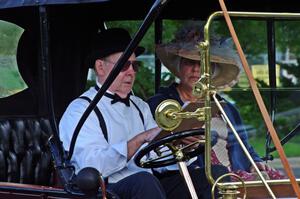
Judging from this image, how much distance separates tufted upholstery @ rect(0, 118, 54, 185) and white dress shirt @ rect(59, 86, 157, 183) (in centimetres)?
78

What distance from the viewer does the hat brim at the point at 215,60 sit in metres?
3.35

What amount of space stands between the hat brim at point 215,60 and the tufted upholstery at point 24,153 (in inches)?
34.1

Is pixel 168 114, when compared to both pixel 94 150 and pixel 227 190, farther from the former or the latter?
pixel 94 150

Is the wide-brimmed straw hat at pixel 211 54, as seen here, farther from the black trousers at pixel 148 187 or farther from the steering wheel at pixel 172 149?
the black trousers at pixel 148 187

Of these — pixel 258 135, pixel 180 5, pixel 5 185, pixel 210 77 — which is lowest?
pixel 5 185

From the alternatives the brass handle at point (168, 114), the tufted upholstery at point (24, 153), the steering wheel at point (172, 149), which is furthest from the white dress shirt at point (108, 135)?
the tufted upholstery at point (24, 153)

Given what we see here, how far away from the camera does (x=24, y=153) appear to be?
4512 millimetres

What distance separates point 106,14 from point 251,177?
2185 mm

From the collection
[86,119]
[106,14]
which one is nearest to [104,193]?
[86,119]

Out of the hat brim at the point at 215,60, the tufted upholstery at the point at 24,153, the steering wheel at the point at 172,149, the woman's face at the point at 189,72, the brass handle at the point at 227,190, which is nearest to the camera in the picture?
the brass handle at the point at 227,190

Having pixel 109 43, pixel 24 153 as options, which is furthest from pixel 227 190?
pixel 24 153

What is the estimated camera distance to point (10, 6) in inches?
141

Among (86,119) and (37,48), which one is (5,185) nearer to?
(86,119)

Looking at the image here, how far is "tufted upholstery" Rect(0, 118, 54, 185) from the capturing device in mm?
4449
